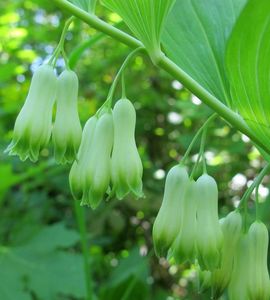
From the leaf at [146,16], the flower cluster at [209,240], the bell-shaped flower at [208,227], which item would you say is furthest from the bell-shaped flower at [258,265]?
the leaf at [146,16]

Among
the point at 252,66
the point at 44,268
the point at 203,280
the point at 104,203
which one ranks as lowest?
the point at 104,203

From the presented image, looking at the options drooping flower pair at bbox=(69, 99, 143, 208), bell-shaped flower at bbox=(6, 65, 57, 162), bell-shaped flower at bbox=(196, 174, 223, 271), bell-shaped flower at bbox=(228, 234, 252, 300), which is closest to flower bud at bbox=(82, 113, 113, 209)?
drooping flower pair at bbox=(69, 99, 143, 208)

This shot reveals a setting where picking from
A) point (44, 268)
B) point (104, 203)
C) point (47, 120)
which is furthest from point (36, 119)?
point (104, 203)

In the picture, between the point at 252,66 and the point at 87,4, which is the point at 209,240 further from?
the point at 87,4

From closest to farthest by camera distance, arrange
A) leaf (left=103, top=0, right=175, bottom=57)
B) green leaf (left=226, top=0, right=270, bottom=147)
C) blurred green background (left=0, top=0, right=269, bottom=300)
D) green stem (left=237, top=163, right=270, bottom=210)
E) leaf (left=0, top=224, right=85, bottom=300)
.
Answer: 1. green leaf (left=226, top=0, right=270, bottom=147)
2. leaf (left=103, top=0, right=175, bottom=57)
3. green stem (left=237, top=163, right=270, bottom=210)
4. leaf (left=0, top=224, right=85, bottom=300)
5. blurred green background (left=0, top=0, right=269, bottom=300)

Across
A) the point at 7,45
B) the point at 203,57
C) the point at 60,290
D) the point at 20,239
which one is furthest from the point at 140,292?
the point at 7,45

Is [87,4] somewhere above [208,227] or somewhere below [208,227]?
above

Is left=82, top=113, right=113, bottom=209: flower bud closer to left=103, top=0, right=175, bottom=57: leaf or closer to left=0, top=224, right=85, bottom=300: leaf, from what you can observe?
left=103, top=0, right=175, bottom=57: leaf
